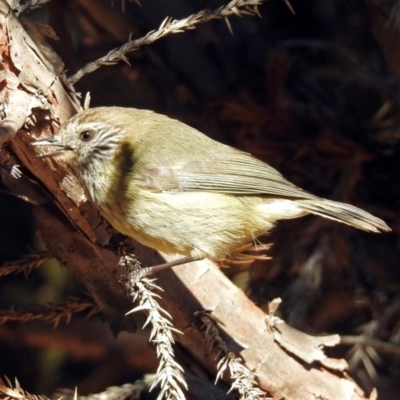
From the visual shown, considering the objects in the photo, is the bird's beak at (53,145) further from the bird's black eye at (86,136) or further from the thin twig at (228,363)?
the thin twig at (228,363)

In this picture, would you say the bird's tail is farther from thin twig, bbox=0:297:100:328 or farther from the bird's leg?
thin twig, bbox=0:297:100:328

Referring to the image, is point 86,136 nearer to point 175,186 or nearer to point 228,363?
point 175,186

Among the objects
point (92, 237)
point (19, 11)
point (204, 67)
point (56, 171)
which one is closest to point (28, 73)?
point (19, 11)

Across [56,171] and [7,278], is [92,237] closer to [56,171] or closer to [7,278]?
[56,171]

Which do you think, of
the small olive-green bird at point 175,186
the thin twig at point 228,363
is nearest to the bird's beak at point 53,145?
the small olive-green bird at point 175,186

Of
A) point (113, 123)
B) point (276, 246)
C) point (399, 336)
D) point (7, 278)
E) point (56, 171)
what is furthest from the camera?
point (7, 278)

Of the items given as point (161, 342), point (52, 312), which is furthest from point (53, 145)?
point (161, 342)
